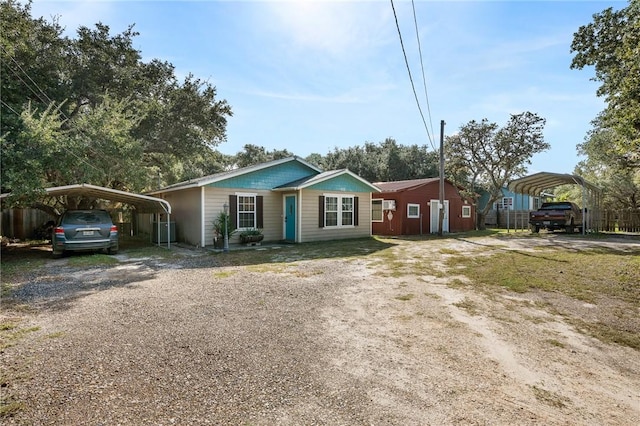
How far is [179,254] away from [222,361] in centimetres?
808

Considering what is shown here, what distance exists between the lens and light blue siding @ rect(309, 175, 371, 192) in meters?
13.9

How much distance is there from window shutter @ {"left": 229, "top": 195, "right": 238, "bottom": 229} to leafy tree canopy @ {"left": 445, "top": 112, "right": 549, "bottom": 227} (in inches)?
571

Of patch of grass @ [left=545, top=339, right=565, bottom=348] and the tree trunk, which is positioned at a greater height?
the tree trunk

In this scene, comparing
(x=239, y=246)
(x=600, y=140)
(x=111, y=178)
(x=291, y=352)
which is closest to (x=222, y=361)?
(x=291, y=352)

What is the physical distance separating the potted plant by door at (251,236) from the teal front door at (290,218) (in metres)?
1.40

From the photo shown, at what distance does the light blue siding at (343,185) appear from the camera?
13930 mm

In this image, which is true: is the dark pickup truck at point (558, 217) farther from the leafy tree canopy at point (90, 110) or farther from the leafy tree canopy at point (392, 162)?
the leafy tree canopy at point (90, 110)

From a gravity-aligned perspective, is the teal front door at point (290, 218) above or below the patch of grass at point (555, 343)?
above

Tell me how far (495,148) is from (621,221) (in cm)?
748

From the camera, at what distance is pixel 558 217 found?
16.2 m

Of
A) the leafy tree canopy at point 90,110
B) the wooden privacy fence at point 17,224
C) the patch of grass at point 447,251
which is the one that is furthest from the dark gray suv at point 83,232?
the patch of grass at point 447,251

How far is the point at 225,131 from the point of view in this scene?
63.7 feet

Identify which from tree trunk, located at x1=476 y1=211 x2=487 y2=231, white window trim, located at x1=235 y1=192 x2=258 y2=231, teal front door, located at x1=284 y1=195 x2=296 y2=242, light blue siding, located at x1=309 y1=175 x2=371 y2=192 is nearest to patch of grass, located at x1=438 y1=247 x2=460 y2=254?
light blue siding, located at x1=309 y1=175 x2=371 y2=192

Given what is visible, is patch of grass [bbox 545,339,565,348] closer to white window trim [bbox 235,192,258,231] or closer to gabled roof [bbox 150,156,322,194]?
gabled roof [bbox 150,156,322,194]
